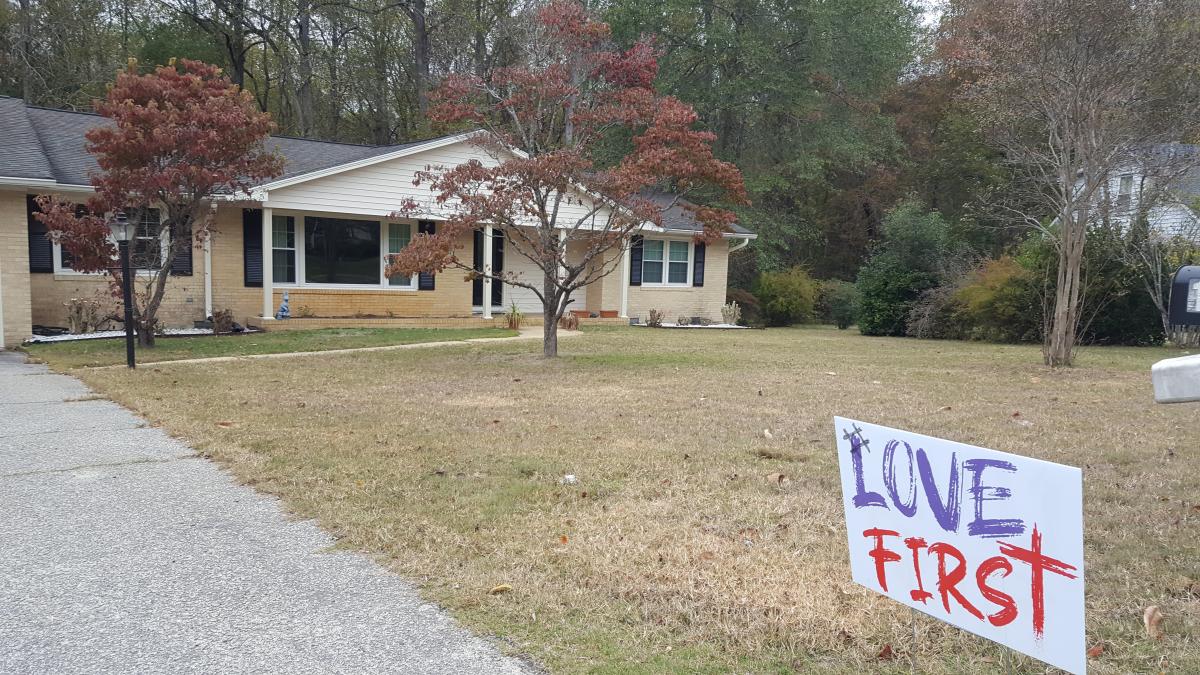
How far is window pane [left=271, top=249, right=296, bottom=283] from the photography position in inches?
717

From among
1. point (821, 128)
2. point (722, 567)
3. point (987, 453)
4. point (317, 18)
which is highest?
point (317, 18)

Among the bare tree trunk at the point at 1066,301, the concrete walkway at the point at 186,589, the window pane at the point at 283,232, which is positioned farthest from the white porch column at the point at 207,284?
the bare tree trunk at the point at 1066,301

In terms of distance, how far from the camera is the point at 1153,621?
332 cm

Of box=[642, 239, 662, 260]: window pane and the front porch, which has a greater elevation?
box=[642, 239, 662, 260]: window pane

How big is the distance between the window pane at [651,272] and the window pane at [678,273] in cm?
35

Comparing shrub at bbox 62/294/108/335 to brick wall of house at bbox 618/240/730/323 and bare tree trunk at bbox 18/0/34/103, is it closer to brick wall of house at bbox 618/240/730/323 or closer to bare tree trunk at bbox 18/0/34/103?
brick wall of house at bbox 618/240/730/323

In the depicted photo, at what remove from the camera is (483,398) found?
9.08m

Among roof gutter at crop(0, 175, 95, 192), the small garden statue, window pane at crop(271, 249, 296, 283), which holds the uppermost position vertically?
roof gutter at crop(0, 175, 95, 192)

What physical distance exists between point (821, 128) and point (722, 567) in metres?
25.8

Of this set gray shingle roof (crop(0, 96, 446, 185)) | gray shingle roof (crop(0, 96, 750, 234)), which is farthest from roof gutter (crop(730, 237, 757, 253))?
gray shingle roof (crop(0, 96, 446, 185))

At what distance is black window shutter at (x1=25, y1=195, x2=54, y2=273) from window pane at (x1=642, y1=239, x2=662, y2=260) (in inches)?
548

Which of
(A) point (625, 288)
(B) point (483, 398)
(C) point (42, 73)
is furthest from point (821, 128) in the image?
(C) point (42, 73)

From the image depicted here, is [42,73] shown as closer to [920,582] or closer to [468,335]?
[468,335]

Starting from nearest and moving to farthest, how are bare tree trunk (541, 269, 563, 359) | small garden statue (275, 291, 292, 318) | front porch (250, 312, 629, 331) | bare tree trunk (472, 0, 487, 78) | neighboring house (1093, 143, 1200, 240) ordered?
bare tree trunk (541, 269, 563, 359) < neighboring house (1093, 143, 1200, 240) < front porch (250, 312, 629, 331) < small garden statue (275, 291, 292, 318) < bare tree trunk (472, 0, 487, 78)
